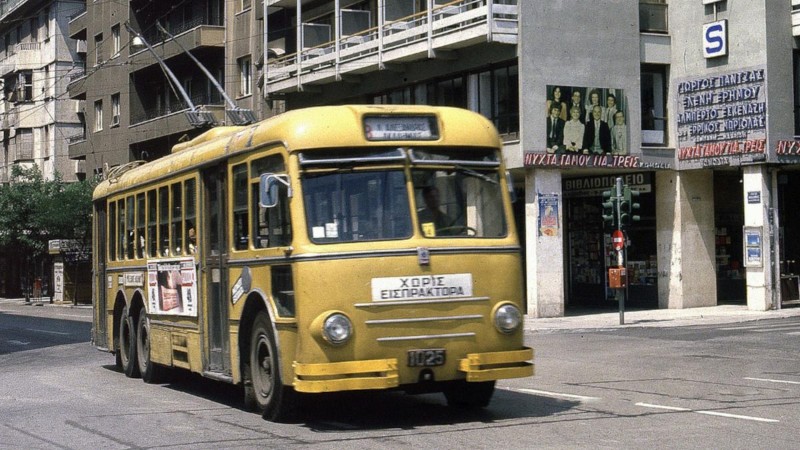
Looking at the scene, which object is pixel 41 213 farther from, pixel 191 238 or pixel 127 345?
pixel 191 238

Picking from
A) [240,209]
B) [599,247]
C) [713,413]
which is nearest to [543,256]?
[599,247]

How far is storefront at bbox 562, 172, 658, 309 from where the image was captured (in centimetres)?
3481

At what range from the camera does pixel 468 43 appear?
3241cm

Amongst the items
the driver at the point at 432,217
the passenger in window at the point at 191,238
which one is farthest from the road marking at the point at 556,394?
the passenger in window at the point at 191,238

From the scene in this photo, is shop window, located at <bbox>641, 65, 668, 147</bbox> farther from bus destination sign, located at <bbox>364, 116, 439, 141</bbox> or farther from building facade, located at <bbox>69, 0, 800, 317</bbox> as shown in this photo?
bus destination sign, located at <bbox>364, 116, 439, 141</bbox>

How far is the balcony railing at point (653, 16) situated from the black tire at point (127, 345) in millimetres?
20101

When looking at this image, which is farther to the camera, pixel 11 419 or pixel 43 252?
pixel 43 252

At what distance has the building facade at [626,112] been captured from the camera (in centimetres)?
3153

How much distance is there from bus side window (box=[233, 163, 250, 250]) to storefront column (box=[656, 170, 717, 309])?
22.7 meters

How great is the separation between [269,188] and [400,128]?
4.28 feet

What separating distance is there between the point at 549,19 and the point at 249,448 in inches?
929

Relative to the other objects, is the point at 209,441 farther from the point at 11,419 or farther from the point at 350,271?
the point at 11,419

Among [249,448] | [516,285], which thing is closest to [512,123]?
[516,285]

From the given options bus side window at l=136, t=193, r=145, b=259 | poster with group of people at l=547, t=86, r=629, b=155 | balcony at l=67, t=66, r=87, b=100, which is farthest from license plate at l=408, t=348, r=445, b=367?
balcony at l=67, t=66, r=87, b=100
